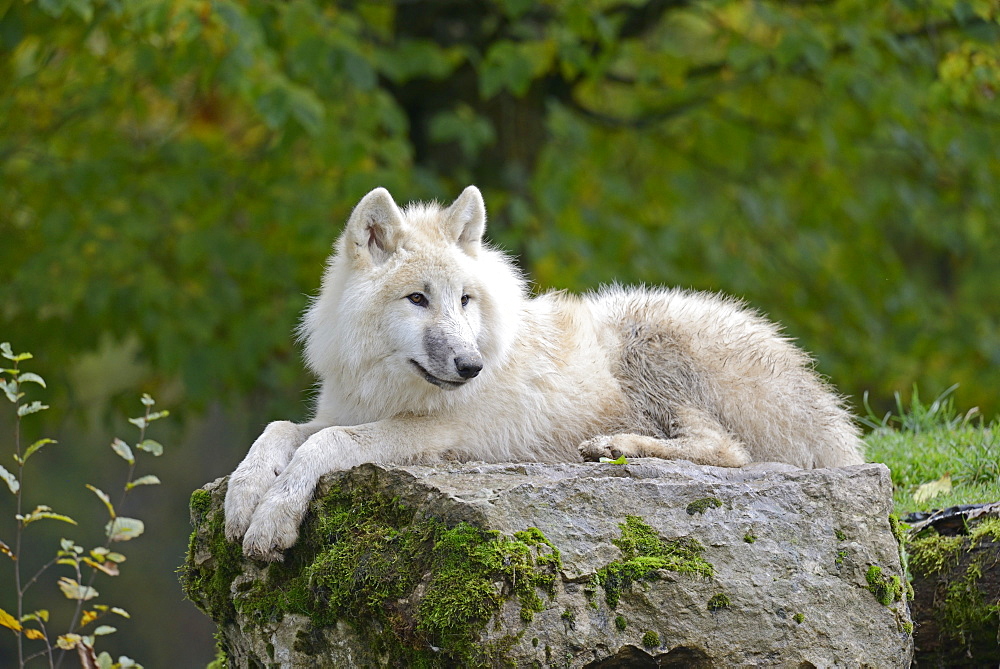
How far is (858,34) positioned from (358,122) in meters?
4.77

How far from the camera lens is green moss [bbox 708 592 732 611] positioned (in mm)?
3951

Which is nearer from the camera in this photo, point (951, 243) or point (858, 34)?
point (858, 34)

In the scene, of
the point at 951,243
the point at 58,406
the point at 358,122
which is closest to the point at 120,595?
the point at 58,406

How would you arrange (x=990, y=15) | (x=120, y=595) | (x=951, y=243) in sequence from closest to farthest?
(x=990, y=15) → (x=951, y=243) → (x=120, y=595)

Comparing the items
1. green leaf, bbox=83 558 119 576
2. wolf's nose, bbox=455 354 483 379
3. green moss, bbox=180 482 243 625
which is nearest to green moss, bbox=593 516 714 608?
wolf's nose, bbox=455 354 483 379

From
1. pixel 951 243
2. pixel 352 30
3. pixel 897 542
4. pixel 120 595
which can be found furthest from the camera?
pixel 120 595

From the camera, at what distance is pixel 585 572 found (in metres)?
3.86

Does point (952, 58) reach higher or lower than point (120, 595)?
higher

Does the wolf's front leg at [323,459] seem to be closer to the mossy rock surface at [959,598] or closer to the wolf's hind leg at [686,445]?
the wolf's hind leg at [686,445]

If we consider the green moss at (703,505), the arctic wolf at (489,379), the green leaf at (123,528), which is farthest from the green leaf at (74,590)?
the green moss at (703,505)

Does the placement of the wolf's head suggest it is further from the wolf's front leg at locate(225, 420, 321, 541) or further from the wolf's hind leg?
the wolf's hind leg

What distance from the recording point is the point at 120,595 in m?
17.9

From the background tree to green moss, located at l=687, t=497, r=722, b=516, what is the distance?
5.12 metres

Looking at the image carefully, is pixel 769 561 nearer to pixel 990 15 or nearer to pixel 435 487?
pixel 435 487
